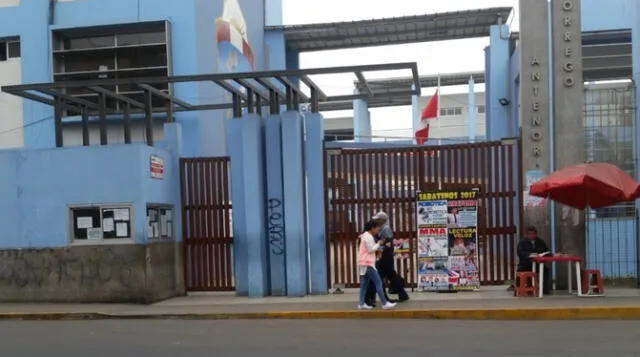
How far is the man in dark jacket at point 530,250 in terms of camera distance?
12.2 meters

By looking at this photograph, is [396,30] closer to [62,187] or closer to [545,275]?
[545,275]

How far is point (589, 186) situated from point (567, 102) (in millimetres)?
2080

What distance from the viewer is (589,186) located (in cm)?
1145

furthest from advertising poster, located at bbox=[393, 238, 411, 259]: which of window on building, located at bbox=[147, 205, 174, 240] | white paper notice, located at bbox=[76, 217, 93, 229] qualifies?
white paper notice, located at bbox=[76, 217, 93, 229]

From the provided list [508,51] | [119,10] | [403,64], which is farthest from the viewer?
[508,51]

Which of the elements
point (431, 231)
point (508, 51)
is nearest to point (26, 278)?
point (431, 231)

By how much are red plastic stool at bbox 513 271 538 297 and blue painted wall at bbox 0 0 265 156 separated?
11.2 meters

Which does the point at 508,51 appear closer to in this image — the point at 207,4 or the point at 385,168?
the point at 207,4

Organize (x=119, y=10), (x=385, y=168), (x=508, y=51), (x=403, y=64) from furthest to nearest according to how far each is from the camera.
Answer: (x=508, y=51), (x=119, y=10), (x=385, y=168), (x=403, y=64)

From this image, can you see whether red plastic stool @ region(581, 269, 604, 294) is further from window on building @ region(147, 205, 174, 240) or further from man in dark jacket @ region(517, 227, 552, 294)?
window on building @ region(147, 205, 174, 240)

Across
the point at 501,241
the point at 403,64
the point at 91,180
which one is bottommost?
the point at 501,241

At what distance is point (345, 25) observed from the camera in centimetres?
2612

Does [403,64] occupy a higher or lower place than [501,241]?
higher

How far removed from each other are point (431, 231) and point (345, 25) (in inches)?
587
